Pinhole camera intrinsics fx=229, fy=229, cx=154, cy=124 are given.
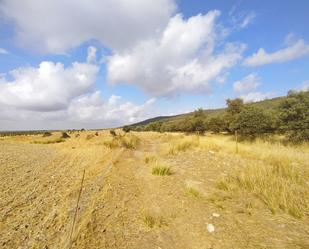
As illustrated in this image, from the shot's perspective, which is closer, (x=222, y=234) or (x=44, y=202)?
(x=222, y=234)

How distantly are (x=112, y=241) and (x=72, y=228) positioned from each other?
704mm

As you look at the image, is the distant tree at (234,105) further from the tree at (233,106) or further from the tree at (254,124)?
the tree at (254,124)

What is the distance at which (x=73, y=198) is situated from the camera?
220 inches

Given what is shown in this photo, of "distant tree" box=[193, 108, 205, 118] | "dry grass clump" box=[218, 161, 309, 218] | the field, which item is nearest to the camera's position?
the field

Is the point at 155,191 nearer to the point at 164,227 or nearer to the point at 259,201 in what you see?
the point at 164,227

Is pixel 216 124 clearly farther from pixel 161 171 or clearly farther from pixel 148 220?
pixel 148 220

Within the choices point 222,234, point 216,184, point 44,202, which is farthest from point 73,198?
point 216,184

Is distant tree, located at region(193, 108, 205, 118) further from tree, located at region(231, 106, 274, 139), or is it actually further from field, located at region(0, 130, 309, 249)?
field, located at region(0, 130, 309, 249)

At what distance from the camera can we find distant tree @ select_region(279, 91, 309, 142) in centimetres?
1719

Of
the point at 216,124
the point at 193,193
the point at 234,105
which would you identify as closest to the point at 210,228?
the point at 193,193

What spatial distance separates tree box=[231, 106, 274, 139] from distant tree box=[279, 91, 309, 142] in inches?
133

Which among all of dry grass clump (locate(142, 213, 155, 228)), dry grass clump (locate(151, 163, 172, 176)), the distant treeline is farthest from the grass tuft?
the distant treeline

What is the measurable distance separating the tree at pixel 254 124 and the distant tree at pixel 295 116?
3379mm

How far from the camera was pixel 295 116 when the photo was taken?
59.5 feet
